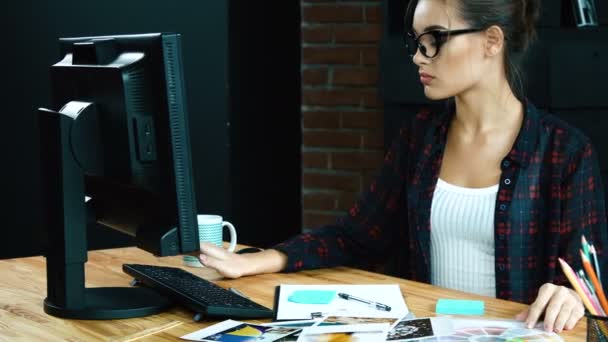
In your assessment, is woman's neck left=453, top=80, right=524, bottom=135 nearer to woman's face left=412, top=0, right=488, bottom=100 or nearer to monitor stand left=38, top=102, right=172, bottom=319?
woman's face left=412, top=0, right=488, bottom=100

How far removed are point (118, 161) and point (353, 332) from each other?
0.46m

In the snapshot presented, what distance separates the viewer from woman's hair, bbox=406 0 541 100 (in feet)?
6.65

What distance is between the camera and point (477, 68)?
80.5 inches

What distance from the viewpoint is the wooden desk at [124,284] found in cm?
144

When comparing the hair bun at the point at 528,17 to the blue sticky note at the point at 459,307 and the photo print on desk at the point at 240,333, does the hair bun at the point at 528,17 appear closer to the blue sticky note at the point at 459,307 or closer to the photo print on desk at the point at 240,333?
the blue sticky note at the point at 459,307

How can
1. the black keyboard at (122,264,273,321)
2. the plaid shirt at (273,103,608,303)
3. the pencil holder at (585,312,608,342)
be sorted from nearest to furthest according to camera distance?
the pencil holder at (585,312,608,342)
the black keyboard at (122,264,273,321)
the plaid shirt at (273,103,608,303)

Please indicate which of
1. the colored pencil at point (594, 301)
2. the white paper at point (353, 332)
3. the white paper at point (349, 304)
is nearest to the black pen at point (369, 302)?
the white paper at point (349, 304)

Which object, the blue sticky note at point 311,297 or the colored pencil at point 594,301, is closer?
the colored pencil at point 594,301

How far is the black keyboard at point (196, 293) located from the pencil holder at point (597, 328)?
1.75ft

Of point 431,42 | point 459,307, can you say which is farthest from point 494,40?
point 459,307

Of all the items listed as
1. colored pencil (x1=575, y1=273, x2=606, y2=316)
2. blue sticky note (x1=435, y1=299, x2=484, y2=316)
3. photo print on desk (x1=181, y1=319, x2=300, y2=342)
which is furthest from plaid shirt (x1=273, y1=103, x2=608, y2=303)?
colored pencil (x1=575, y1=273, x2=606, y2=316)

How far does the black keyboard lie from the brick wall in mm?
1713

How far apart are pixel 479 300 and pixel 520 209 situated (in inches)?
17.0

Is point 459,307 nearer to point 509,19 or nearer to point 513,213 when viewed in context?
point 513,213
